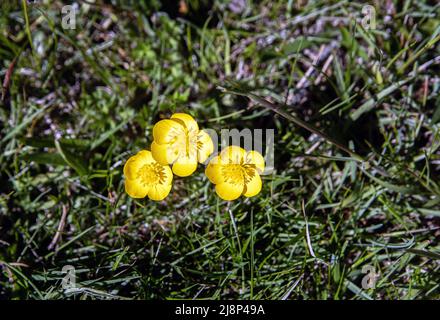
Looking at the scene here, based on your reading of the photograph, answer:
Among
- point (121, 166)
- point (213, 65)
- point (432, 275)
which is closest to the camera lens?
point (432, 275)

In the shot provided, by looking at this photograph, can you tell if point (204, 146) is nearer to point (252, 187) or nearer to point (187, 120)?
point (187, 120)

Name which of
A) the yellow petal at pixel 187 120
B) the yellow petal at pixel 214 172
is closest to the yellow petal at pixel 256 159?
the yellow petal at pixel 214 172

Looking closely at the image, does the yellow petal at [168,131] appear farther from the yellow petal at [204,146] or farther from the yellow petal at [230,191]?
the yellow petal at [230,191]

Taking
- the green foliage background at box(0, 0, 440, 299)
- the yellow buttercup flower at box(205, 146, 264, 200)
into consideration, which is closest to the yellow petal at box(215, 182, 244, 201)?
the yellow buttercup flower at box(205, 146, 264, 200)

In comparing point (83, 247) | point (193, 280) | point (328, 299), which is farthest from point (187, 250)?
point (328, 299)

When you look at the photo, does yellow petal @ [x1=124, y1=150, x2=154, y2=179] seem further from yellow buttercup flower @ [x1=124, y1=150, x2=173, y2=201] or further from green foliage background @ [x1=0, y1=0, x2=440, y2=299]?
green foliage background @ [x1=0, y1=0, x2=440, y2=299]
